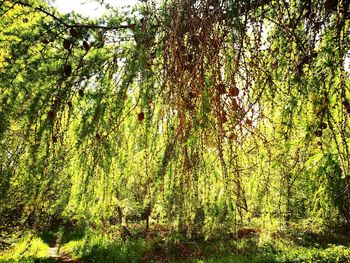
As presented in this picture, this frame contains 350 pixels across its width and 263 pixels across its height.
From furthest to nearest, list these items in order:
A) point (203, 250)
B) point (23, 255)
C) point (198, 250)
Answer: point (203, 250) → point (198, 250) → point (23, 255)

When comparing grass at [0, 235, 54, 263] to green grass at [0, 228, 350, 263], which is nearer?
grass at [0, 235, 54, 263]

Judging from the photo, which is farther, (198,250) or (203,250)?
(203,250)

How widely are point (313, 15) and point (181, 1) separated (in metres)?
0.71

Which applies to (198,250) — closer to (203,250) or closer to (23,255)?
(203,250)

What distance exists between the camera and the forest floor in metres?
8.81

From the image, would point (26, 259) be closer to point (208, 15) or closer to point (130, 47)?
point (130, 47)

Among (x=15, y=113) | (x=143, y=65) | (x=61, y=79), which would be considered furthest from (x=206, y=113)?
(x=15, y=113)

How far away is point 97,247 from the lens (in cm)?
1100

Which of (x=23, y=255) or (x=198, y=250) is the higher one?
(x=198, y=250)

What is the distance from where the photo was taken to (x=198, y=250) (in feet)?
29.7

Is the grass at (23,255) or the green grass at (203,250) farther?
the green grass at (203,250)

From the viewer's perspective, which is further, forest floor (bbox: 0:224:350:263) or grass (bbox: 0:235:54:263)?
forest floor (bbox: 0:224:350:263)

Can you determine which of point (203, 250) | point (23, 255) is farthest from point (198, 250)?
point (23, 255)

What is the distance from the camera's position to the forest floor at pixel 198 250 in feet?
28.9
